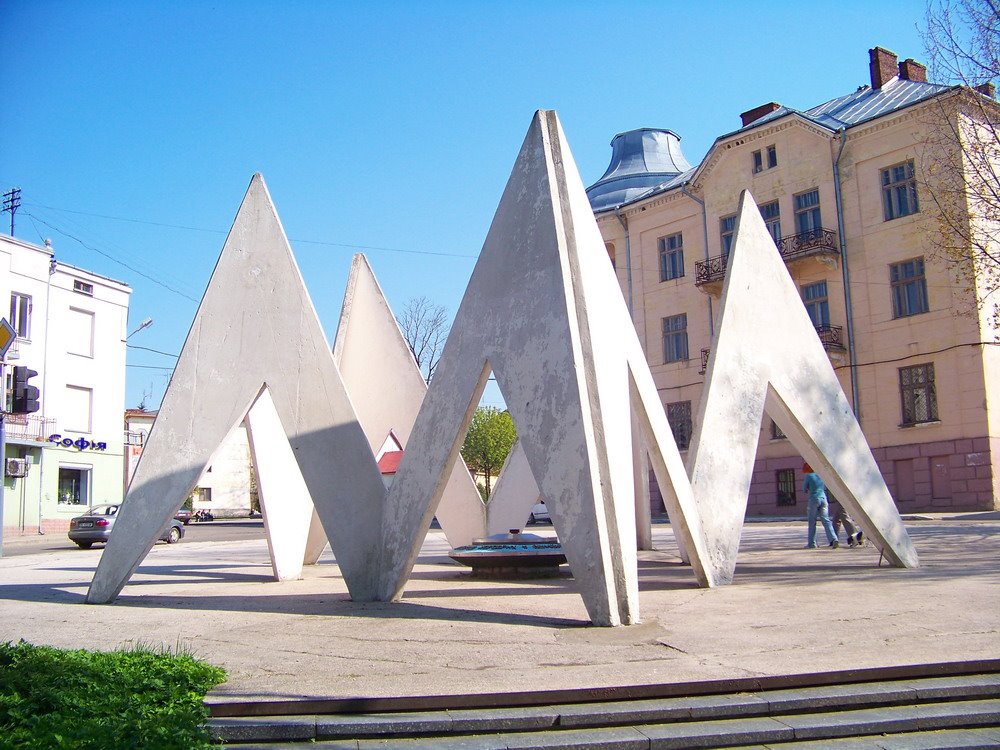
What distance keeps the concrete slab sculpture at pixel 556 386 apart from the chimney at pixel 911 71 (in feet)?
102

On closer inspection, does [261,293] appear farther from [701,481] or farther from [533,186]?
[701,481]

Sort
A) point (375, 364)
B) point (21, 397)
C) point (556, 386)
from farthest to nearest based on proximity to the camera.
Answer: point (375, 364), point (21, 397), point (556, 386)

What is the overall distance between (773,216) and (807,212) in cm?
145

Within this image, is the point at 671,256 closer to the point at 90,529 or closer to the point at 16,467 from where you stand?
the point at 90,529

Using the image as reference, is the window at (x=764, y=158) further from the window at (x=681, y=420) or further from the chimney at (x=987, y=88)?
the chimney at (x=987, y=88)

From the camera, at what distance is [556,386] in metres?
9.02

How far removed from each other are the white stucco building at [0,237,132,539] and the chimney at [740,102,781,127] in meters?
29.3

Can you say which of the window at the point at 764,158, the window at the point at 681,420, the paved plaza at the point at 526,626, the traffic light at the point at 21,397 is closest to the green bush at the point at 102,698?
the paved plaza at the point at 526,626

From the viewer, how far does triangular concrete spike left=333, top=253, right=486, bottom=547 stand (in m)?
18.0

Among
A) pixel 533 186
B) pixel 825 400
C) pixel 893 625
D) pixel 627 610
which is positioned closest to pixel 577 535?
pixel 627 610

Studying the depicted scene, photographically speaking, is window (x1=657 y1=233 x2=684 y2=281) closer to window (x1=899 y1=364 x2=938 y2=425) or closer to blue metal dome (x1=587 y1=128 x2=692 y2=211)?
blue metal dome (x1=587 y1=128 x2=692 y2=211)

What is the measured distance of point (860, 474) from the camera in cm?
1221

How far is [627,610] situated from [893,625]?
7.51ft

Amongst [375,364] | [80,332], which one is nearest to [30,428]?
[80,332]
